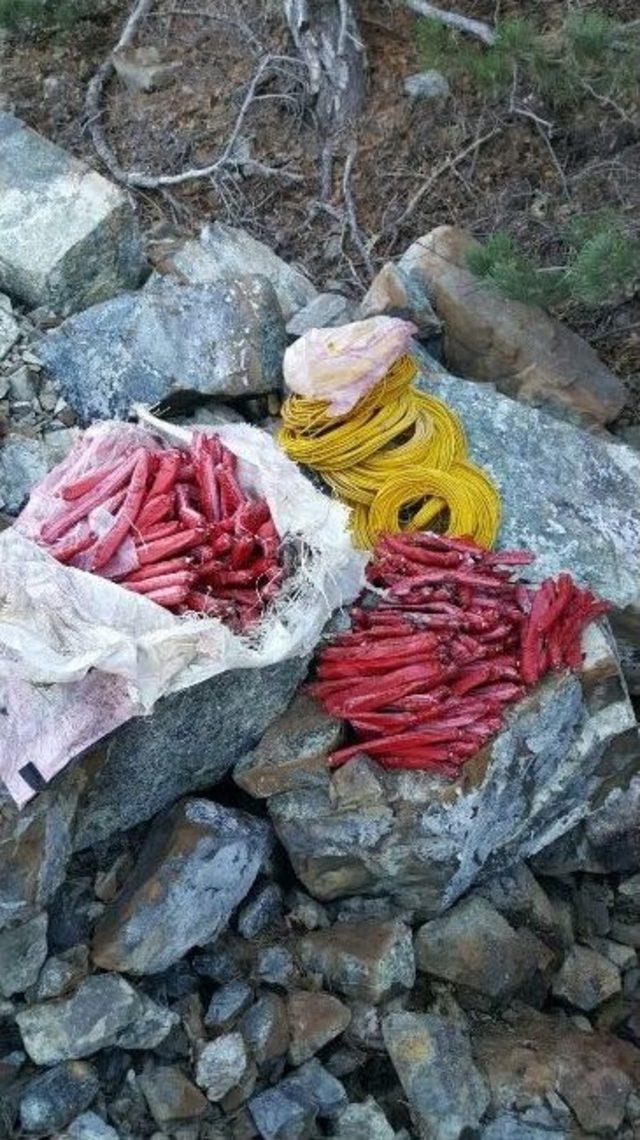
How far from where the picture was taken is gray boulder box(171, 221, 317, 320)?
7.07m

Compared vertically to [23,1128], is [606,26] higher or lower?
higher

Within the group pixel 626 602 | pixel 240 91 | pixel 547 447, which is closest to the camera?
pixel 626 602

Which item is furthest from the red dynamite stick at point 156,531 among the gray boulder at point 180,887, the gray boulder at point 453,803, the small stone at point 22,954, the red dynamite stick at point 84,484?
the small stone at point 22,954

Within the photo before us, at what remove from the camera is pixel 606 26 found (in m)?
6.54

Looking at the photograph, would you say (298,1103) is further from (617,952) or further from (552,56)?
(552,56)

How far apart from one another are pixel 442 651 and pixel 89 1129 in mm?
2111

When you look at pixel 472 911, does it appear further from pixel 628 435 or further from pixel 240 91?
pixel 240 91

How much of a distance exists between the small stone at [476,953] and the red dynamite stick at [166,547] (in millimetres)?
1793

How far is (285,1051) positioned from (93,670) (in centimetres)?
159

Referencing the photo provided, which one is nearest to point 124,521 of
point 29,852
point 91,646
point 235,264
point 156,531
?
point 156,531

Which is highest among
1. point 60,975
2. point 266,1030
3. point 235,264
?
point 235,264

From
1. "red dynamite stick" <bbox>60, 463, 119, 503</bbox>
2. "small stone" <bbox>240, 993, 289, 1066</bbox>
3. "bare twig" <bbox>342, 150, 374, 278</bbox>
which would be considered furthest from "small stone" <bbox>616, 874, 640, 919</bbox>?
"bare twig" <bbox>342, 150, 374, 278</bbox>

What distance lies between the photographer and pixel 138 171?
7961mm

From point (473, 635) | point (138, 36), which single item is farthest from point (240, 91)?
point (473, 635)
